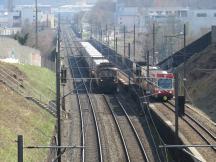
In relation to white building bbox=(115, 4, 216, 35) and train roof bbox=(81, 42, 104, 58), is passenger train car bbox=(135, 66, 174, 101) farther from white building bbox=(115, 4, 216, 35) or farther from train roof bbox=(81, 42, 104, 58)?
white building bbox=(115, 4, 216, 35)

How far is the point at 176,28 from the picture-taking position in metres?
80.9

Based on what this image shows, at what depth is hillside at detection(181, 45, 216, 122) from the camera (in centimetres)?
3419

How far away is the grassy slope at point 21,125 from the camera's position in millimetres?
20078

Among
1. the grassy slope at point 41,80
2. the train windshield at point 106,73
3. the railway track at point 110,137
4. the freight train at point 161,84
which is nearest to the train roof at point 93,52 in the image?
the grassy slope at point 41,80

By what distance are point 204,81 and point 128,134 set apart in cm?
1400

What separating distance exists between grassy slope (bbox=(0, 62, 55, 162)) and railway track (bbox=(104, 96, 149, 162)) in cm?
325

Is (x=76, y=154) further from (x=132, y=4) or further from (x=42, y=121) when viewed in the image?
(x=132, y=4)

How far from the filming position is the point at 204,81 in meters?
39.0

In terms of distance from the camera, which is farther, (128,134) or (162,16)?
(162,16)

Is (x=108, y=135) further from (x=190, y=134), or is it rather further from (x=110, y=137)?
(x=190, y=134)

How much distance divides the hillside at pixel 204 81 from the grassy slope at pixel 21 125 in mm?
9268

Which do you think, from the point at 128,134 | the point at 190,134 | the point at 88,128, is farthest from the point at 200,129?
the point at 88,128

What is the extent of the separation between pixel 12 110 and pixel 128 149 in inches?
227

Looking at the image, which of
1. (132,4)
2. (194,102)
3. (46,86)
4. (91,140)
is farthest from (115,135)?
(132,4)
